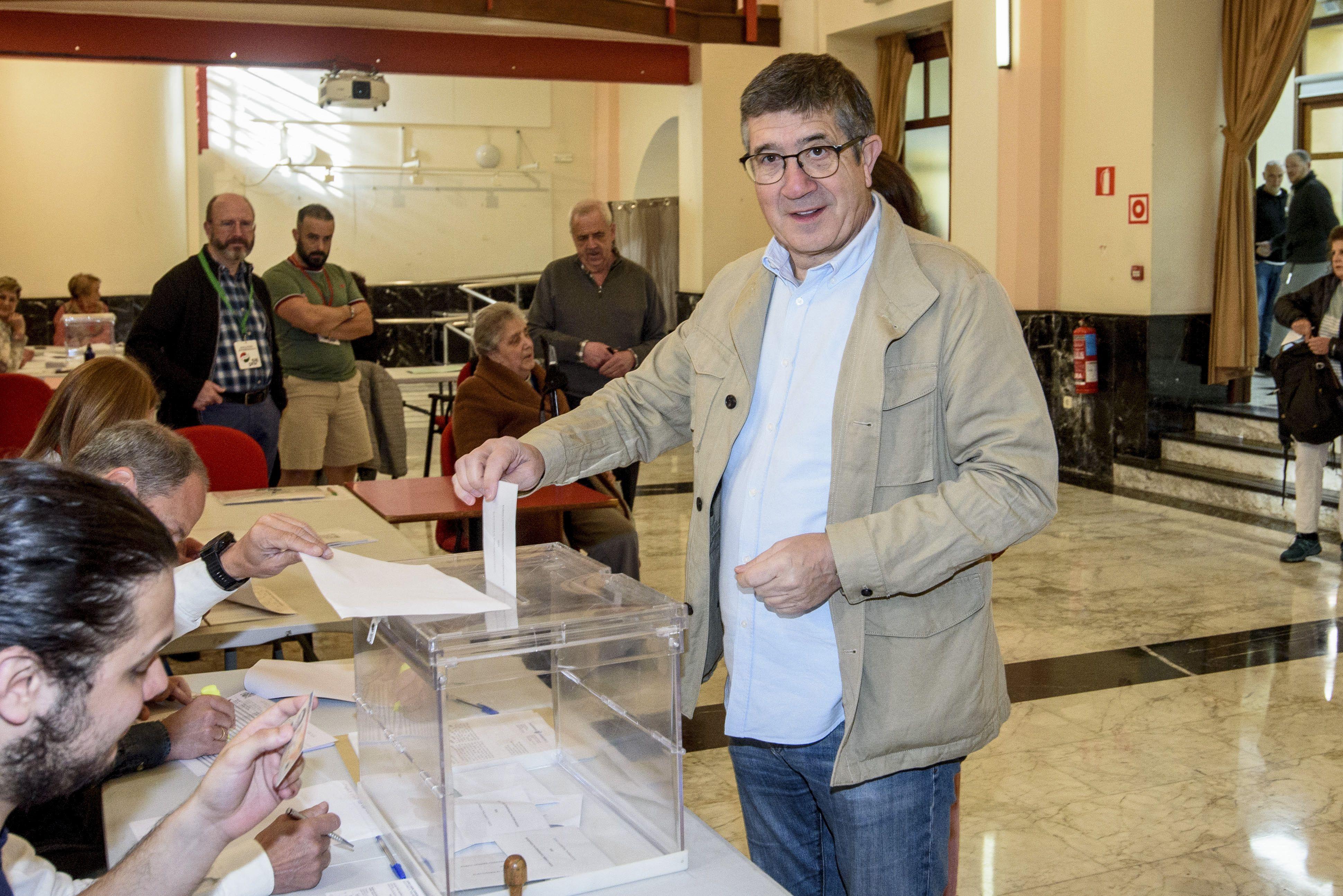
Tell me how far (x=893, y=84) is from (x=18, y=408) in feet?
23.4

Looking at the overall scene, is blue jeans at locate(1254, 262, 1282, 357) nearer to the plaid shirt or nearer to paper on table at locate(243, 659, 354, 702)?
the plaid shirt

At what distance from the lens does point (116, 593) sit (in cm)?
104

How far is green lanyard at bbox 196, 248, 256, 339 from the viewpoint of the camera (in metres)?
5.04

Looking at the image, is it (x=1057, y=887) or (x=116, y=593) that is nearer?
(x=116, y=593)

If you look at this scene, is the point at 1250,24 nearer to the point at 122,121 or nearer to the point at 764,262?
the point at 764,262

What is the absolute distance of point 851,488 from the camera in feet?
5.42

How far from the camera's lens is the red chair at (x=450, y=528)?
14.4ft

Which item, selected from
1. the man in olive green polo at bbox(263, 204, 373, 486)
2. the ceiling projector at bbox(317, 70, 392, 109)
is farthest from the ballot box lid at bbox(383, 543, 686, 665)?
the ceiling projector at bbox(317, 70, 392, 109)

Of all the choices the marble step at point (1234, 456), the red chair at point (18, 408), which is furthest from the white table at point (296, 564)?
the marble step at point (1234, 456)

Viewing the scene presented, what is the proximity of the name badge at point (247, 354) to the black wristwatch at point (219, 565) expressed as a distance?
10.5ft

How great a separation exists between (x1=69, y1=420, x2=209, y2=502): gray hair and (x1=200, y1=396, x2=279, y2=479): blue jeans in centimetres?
260

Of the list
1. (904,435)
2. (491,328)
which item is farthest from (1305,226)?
(904,435)

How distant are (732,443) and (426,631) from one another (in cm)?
61

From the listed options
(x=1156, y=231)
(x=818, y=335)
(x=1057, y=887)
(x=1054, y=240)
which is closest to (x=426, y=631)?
(x=818, y=335)
